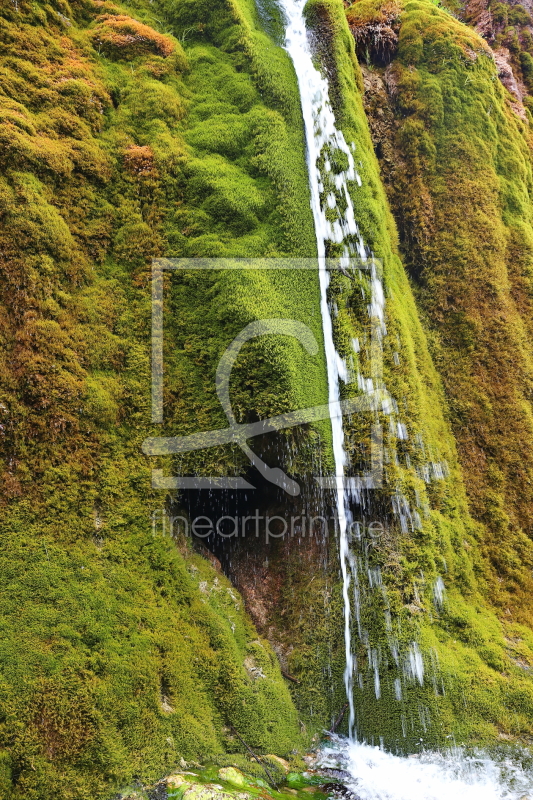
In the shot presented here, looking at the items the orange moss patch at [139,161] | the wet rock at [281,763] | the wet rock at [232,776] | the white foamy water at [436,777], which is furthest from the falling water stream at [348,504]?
the orange moss patch at [139,161]

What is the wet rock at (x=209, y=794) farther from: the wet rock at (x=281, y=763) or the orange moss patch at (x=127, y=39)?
the orange moss patch at (x=127, y=39)

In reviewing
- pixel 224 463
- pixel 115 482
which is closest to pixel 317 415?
pixel 224 463

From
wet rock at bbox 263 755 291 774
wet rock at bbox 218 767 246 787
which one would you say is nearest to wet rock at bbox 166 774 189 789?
wet rock at bbox 218 767 246 787

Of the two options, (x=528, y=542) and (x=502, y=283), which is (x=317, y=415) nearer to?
(x=528, y=542)

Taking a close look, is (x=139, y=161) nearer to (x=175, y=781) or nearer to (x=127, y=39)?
(x=127, y=39)

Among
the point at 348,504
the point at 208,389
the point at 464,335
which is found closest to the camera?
the point at 208,389

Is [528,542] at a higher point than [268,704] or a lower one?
higher

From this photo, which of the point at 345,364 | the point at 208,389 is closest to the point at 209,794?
the point at 208,389
